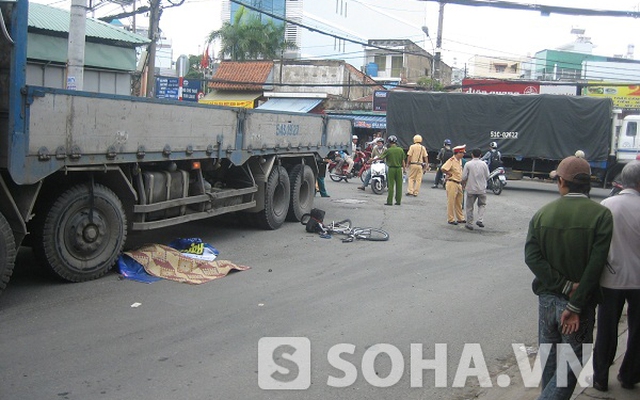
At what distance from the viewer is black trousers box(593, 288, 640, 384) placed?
491cm

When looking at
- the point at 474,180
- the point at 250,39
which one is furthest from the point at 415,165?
the point at 250,39

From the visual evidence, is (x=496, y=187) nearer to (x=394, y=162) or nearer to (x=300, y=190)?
(x=394, y=162)

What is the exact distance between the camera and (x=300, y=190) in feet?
46.0

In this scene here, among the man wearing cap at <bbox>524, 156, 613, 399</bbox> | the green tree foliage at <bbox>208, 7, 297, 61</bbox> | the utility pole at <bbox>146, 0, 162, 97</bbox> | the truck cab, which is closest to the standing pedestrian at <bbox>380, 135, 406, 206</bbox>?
the utility pole at <bbox>146, 0, 162, 97</bbox>

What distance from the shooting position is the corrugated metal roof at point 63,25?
17.2m

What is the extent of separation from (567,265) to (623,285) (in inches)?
36.7

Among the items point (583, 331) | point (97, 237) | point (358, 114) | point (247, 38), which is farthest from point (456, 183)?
point (247, 38)

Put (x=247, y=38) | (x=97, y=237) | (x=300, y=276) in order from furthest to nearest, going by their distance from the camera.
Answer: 1. (x=247, y=38)
2. (x=300, y=276)
3. (x=97, y=237)

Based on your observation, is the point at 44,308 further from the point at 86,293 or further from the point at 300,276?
the point at 300,276

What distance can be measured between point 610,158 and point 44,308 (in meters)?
21.3

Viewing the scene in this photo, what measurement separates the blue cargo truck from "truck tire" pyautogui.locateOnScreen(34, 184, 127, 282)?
0.01m

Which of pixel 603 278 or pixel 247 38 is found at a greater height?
pixel 247 38

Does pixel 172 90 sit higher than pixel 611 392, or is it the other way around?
pixel 172 90

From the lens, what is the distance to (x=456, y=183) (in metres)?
14.4
